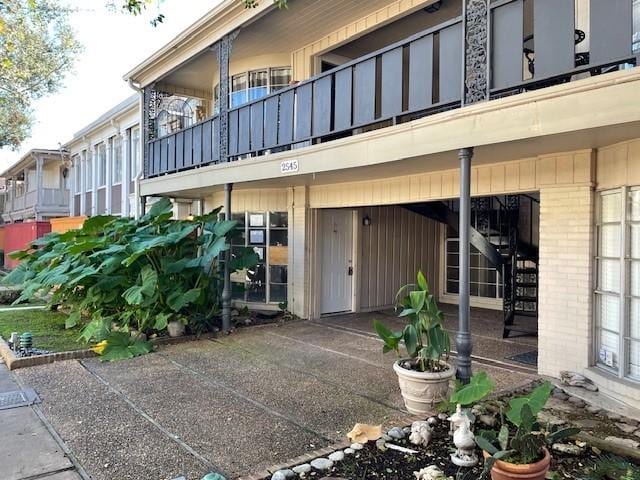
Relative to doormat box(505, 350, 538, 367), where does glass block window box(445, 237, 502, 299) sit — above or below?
above

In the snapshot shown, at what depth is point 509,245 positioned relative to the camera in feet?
29.8

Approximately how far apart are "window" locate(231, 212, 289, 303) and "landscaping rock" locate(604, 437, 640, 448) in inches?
282

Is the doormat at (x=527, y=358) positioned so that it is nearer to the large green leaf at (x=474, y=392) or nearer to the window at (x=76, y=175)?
the large green leaf at (x=474, y=392)

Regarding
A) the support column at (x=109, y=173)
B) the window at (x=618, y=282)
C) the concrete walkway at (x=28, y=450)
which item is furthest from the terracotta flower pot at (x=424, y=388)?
the support column at (x=109, y=173)

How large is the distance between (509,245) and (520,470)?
6576 millimetres

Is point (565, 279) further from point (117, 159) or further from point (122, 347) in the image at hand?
point (117, 159)

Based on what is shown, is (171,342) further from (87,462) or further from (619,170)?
(619,170)

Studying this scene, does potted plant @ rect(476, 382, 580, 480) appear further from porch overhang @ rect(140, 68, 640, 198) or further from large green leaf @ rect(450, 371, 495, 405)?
porch overhang @ rect(140, 68, 640, 198)

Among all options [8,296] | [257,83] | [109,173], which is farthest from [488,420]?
[109,173]

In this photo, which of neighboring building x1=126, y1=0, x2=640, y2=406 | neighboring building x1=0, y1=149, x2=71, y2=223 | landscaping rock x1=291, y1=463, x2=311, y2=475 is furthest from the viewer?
neighboring building x1=0, y1=149, x2=71, y2=223

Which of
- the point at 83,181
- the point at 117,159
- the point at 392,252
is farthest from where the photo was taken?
the point at 83,181

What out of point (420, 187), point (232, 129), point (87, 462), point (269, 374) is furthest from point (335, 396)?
point (232, 129)

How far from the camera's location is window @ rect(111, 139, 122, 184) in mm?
18531

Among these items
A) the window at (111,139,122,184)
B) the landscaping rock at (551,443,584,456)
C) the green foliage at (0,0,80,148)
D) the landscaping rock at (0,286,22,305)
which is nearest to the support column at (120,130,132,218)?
the window at (111,139,122,184)
